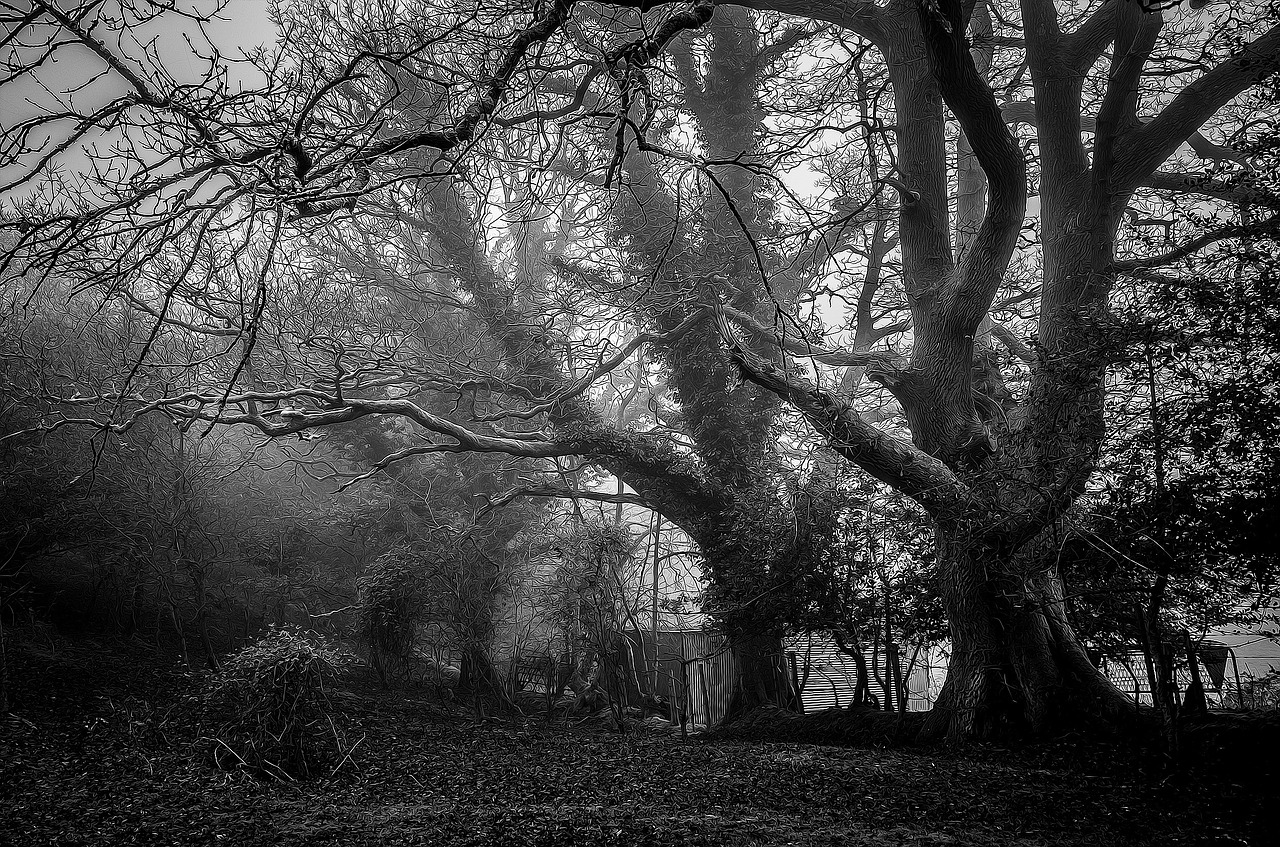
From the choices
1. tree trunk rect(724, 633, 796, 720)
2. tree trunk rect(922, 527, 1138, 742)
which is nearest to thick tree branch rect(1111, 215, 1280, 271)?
tree trunk rect(922, 527, 1138, 742)

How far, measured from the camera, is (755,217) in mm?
10922

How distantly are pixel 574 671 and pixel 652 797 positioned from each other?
780 cm

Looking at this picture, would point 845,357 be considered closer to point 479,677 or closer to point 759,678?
point 759,678

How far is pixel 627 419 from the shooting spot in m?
19.7

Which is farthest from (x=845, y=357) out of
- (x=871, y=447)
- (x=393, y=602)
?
(x=393, y=602)

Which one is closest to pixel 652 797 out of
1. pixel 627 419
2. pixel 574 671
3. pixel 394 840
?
pixel 394 840

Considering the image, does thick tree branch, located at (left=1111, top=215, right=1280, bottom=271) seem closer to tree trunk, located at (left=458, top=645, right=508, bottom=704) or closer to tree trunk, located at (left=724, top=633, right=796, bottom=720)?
tree trunk, located at (left=724, top=633, right=796, bottom=720)

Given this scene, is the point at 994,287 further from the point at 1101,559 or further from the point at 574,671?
the point at 574,671

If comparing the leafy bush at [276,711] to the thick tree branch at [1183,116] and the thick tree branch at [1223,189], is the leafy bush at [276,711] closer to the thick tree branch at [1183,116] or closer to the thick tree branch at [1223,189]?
the thick tree branch at [1223,189]

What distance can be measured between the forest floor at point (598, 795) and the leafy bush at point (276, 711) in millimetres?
205

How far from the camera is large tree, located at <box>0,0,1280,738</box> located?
275 centimetres

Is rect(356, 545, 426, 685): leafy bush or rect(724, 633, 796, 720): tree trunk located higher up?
A: rect(356, 545, 426, 685): leafy bush

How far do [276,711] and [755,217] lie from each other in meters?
8.81

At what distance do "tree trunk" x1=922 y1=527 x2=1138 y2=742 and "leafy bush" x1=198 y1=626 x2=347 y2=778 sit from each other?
17.8 feet
